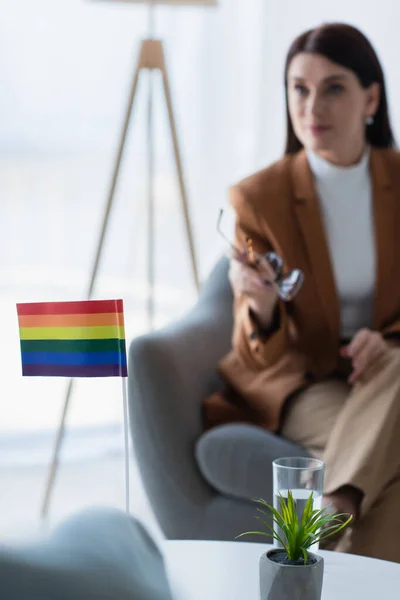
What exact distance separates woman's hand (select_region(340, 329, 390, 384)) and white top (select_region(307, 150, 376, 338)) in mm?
205

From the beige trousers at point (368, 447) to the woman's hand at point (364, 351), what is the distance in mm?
18

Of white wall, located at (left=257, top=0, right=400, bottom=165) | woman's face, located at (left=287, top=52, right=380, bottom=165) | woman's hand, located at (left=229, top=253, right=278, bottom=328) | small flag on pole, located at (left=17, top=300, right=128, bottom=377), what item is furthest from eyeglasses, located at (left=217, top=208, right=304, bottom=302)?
white wall, located at (left=257, top=0, right=400, bottom=165)

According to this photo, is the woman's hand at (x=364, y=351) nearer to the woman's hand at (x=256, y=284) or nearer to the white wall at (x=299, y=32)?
the woman's hand at (x=256, y=284)

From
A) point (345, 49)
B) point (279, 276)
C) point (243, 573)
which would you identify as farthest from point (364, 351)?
point (243, 573)

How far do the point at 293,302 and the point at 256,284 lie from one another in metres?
0.18

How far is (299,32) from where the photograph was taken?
354cm

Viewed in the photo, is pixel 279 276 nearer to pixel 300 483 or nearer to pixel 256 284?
pixel 256 284

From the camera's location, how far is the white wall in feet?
10.4

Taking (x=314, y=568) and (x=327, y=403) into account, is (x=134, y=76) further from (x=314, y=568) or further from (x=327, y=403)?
(x=314, y=568)

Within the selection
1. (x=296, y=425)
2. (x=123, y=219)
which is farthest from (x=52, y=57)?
(x=296, y=425)

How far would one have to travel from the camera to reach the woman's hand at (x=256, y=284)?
1.95 meters

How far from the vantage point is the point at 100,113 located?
11.1 ft

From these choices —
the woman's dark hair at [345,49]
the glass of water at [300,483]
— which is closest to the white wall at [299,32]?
the woman's dark hair at [345,49]

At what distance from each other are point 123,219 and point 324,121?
1.52 m
